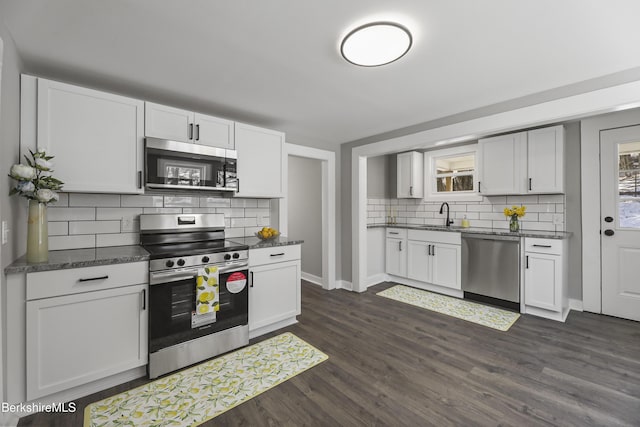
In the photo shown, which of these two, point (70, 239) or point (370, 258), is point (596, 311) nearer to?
point (370, 258)

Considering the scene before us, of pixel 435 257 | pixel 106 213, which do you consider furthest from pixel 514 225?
pixel 106 213

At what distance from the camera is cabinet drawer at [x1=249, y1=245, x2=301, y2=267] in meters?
2.70

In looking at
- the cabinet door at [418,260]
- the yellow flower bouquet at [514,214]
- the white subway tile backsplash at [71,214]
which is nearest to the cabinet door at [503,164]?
the yellow flower bouquet at [514,214]

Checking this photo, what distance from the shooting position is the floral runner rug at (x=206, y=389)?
1708 mm

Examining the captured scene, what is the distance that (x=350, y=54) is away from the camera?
6.26 ft

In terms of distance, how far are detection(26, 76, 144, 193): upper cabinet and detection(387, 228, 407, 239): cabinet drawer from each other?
11.7 feet

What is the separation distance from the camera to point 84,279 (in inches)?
72.2

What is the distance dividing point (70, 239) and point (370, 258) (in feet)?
12.1

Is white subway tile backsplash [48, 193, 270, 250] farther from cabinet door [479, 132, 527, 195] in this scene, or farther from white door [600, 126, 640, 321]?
white door [600, 126, 640, 321]

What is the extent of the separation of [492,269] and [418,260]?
100cm

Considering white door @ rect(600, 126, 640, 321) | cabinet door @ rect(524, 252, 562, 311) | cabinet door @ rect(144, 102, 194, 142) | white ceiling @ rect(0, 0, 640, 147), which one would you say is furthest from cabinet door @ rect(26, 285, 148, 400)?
white door @ rect(600, 126, 640, 321)

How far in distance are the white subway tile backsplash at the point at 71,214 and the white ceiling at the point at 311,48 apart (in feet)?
3.51

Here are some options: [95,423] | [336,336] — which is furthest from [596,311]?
[95,423]

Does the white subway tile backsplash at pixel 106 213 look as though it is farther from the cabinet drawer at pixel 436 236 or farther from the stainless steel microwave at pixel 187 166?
the cabinet drawer at pixel 436 236
